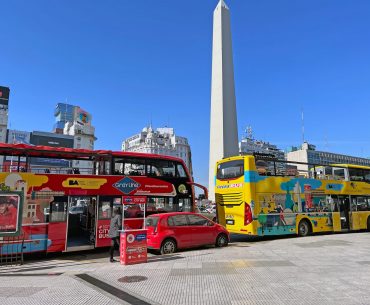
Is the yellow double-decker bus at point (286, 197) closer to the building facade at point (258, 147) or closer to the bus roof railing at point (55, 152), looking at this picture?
the bus roof railing at point (55, 152)

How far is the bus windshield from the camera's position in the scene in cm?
1492

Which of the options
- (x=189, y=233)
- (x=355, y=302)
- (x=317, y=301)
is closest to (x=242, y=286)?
(x=317, y=301)

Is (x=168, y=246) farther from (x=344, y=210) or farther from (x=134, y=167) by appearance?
(x=344, y=210)

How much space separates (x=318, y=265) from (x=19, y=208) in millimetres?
8780

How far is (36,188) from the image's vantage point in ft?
36.0

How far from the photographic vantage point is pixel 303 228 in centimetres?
1648

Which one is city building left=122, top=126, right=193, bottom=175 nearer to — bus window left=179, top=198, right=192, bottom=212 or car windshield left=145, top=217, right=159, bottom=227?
bus window left=179, top=198, right=192, bottom=212

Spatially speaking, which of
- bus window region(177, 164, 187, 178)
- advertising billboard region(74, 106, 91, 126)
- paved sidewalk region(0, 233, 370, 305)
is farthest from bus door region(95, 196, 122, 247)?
advertising billboard region(74, 106, 91, 126)

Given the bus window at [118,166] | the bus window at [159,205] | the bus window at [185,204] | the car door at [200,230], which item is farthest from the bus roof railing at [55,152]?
the car door at [200,230]

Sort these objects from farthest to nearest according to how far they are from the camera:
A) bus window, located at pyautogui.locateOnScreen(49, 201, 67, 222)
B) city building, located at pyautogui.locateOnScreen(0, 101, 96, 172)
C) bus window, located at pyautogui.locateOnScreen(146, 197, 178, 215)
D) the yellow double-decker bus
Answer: city building, located at pyautogui.locateOnScreen(0, 101, 96, 172)
the yellow double-decker bus
bus window, located at pyautogui.locateOnScreen(146, 197, 178, 215)
bus window, located at pyautogui.locateOnScreen(49, 201, 67, 222)

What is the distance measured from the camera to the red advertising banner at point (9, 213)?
9.77 m

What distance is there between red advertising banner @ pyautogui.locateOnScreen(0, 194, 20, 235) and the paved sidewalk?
51.7 inches

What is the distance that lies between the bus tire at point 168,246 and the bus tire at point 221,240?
209 cm

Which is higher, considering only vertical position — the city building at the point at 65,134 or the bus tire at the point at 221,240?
the city building at the point at 65,134
